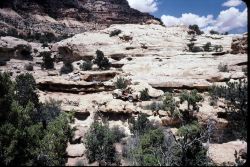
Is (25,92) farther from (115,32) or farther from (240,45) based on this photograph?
(115,32)

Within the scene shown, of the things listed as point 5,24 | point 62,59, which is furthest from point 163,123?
point 5,24

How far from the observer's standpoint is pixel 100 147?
44.7ft

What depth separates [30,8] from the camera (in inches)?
3551

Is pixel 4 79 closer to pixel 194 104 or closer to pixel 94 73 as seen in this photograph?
pixel 194 104

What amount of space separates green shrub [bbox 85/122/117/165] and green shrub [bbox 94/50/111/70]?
18.6 meters

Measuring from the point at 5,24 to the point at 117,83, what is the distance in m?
48.5

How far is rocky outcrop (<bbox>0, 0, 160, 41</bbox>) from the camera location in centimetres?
7431

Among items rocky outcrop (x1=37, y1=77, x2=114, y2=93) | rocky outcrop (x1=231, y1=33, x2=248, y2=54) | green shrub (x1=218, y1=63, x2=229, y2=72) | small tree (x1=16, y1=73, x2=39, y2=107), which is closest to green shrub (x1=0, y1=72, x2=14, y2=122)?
small tree (x1=16, y1=73, x2=39, y2=107)

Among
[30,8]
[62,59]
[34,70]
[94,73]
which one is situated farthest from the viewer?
[30,8]

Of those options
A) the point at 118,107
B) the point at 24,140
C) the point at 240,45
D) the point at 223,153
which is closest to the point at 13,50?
the point at 118,107

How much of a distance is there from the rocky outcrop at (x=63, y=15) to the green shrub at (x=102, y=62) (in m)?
32.8

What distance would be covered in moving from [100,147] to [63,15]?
87.5 metres

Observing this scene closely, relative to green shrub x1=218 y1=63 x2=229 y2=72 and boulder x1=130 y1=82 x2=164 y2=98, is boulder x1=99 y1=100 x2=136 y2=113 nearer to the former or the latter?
boulder x1=130 y1=82 x2=164 y2=98

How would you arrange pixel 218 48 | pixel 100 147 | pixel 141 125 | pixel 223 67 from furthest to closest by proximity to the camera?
1. pixel 218 48
2. pixel 223 67
3. pixel 141 125
4. pixel 100 147
